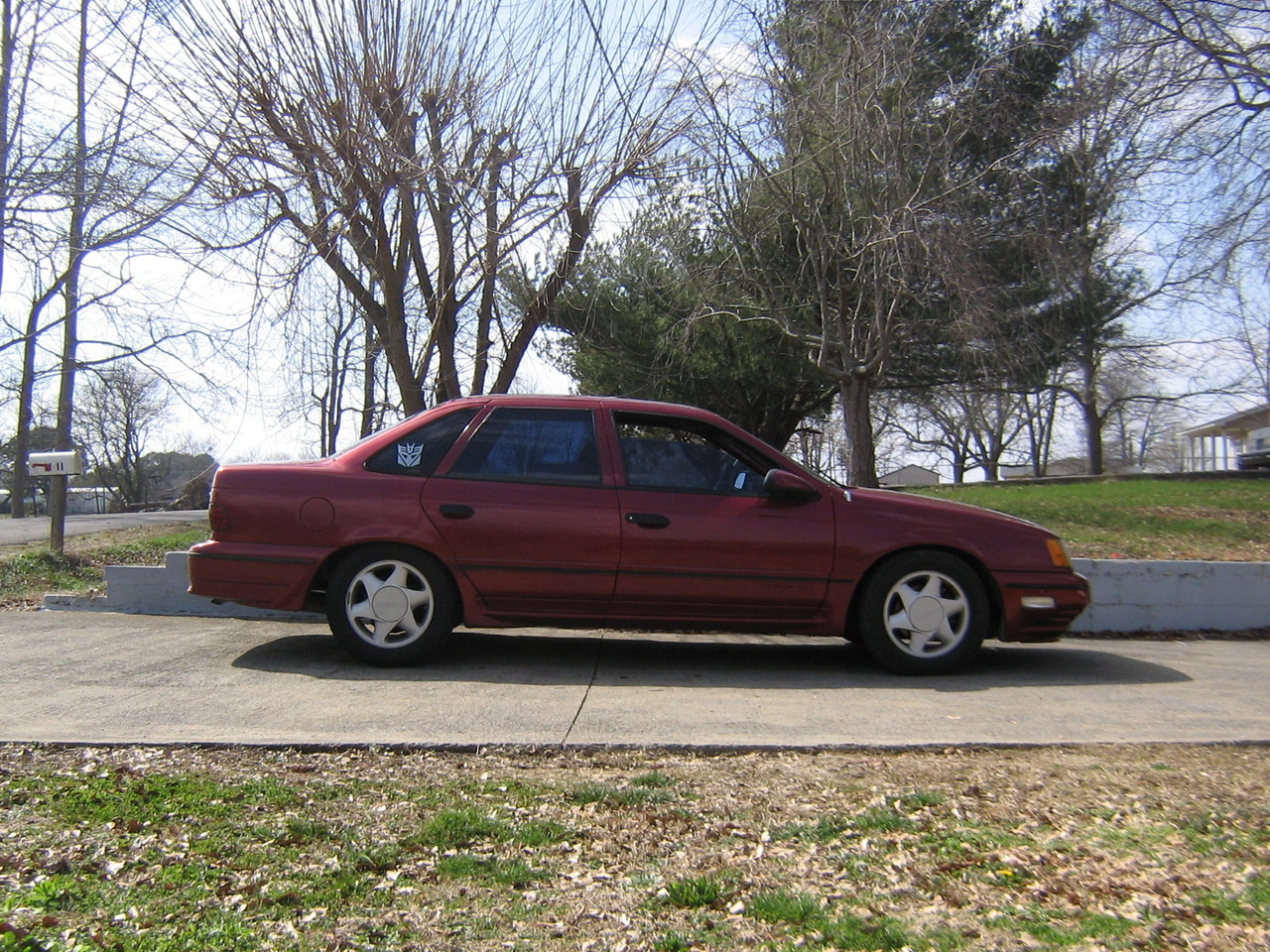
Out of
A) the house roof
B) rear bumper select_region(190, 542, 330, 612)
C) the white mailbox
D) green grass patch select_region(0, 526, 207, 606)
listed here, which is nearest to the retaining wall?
rear bumper select_region(190, 542, 330, 612)

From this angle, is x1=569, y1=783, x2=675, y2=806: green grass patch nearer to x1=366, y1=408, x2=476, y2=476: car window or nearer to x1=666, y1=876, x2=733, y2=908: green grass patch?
x1=666, y1=876, x2=733, y2=908: green grass patch

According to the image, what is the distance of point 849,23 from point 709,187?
2.54 meters

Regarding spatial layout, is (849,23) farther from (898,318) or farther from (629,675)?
(629,675)

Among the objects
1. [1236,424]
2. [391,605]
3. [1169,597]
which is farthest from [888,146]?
[1236,424]

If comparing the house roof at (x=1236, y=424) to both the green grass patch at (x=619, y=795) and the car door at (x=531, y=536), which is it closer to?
the car door at (x=531, y=536)

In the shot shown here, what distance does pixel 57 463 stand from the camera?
10.3 metres

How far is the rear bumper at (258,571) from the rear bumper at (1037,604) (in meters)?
3.92

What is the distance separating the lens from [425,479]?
619 cm

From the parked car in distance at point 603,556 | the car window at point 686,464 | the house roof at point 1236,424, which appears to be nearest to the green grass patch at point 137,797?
the parked car in distance at point 603,556

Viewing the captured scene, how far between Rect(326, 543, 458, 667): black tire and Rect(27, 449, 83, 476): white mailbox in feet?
18.6

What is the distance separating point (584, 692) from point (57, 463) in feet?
23.5

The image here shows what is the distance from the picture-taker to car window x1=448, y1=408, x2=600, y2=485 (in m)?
6.26

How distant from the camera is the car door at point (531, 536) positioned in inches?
240

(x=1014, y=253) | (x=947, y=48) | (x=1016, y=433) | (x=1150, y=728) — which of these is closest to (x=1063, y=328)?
(x=1014, y=253)
